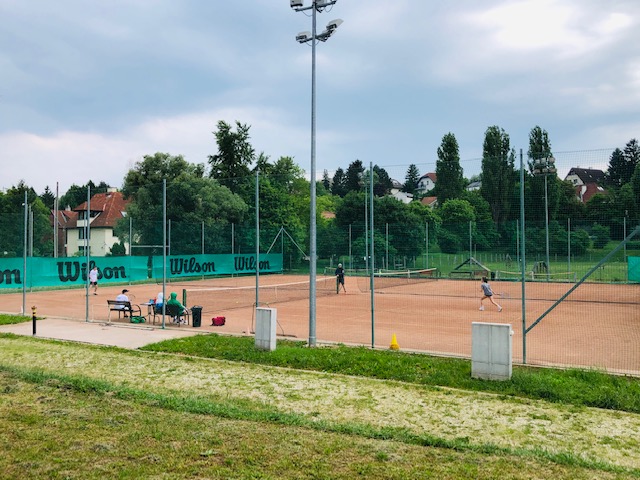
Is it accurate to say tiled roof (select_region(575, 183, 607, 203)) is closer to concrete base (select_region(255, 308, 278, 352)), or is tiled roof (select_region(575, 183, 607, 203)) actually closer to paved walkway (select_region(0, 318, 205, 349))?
concrete base (select_region(255, 308, 278, 352))

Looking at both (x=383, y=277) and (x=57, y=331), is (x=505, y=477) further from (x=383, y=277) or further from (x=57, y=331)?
(x=383, y=277)

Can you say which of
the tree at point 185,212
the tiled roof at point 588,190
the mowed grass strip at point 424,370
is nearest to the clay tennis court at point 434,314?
the mowed grass strip at point 424,370

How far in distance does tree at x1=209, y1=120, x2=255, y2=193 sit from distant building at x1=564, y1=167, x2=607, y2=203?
50197mm

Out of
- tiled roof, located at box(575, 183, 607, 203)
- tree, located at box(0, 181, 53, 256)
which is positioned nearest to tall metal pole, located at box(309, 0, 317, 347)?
tiled roof, located at box(575, 183, 607, 203)

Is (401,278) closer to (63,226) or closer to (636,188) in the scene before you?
(636,188)

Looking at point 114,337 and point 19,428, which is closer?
point 19,428

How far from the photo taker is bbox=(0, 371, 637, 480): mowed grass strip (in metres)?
5.48

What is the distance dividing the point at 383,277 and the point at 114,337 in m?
21.3

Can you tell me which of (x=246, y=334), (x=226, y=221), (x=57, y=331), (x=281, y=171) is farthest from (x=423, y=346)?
(x=281, y=171)

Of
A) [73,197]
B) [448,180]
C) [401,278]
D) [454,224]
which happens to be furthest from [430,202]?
[73,197]

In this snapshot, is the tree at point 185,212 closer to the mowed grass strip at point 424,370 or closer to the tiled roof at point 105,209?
the tiled roof at point 105,209

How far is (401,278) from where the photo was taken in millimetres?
32625

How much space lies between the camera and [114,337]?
14031mm

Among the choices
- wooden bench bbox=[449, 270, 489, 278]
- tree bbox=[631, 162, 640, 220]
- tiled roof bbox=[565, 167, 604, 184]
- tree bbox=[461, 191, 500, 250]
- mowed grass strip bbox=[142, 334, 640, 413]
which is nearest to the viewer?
mowed grass strip bbox=[142, 334, 640, 413]
